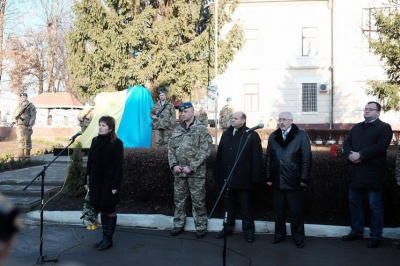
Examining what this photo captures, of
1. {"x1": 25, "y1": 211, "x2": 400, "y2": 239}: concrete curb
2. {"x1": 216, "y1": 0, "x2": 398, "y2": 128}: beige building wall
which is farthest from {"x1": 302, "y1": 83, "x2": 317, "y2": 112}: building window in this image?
{"x1": 25, "y1": 211, "x2": 400, "y2": 239}: concrete curb

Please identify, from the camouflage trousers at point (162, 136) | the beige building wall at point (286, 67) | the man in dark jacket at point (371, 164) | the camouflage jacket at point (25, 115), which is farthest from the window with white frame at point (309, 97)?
the man in dark jacket at point (371, 164)

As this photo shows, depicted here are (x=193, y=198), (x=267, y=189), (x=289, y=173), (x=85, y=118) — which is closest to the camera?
(x=289, y=173)

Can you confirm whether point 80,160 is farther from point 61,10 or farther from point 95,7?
point 61,10

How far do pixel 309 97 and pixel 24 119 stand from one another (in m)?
20.1

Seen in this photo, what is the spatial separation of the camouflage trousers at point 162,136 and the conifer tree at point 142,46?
7.20 m

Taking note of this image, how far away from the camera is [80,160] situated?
8.69 meters

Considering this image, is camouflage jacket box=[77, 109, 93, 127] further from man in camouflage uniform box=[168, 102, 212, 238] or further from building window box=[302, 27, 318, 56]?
building window box=[302, 27, 318, 56]

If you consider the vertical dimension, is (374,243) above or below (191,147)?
below

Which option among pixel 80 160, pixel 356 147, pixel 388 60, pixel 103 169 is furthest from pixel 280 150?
pixel 388 60

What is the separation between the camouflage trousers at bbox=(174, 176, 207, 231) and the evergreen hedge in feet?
2.11

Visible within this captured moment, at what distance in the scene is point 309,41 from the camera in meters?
29.4

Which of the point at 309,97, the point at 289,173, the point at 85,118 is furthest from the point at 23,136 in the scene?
the point at 309,97

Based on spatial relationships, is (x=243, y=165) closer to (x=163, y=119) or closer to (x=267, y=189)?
(x=267, y=189)

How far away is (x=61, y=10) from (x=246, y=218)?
43.1m
